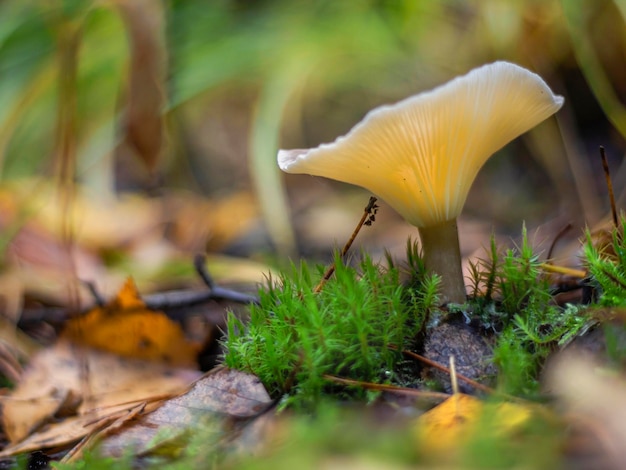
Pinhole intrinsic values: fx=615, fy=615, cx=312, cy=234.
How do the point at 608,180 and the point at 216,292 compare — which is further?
the point at 216,292

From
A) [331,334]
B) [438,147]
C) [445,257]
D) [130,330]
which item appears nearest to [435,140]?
[438,147]

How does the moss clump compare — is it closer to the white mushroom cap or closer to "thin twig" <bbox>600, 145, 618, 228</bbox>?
the white mushroom cap

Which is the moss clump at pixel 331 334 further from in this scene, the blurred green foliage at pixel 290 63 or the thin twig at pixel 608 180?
the blurred green foliage at pixel 290 63

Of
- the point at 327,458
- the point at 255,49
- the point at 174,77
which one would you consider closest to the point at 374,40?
the point at 255,49

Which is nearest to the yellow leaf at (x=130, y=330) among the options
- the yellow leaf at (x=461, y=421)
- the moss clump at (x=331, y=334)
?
the moss clump at (x=331, y=334)

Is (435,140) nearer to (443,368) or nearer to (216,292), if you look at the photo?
(443,368)
